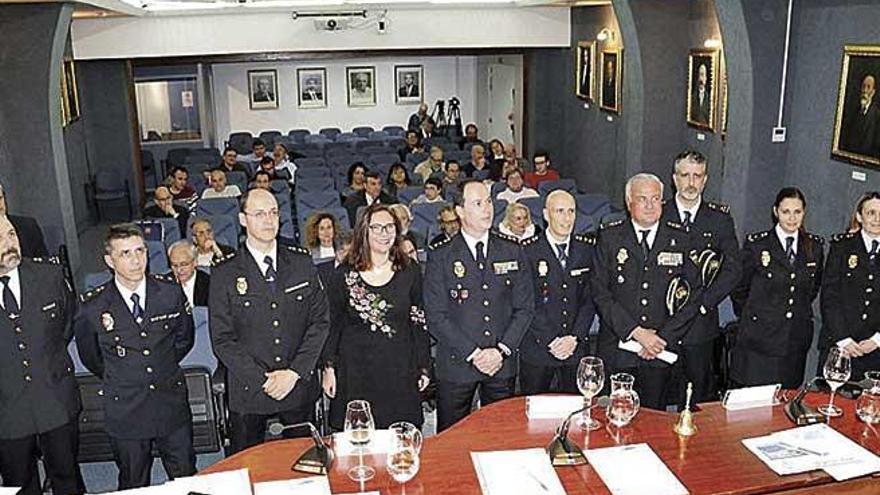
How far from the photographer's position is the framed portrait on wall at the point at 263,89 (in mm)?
19047

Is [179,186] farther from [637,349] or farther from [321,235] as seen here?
[637,349]

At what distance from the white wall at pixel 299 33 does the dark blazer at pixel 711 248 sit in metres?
9.19

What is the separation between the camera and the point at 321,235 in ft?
19.6

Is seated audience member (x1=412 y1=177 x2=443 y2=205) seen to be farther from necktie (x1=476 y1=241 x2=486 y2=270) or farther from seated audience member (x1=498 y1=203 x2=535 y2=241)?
necktie (x1=476 y1=241 x2=486 y2=270)

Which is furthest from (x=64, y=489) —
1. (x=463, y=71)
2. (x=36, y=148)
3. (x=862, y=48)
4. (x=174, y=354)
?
(x=463, y=71)

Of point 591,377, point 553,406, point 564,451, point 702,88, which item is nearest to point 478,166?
point 702,88

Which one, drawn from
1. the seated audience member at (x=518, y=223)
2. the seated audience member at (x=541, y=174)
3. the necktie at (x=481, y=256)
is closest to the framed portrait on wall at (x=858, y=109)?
the seated audience member at (x=518, y=223)

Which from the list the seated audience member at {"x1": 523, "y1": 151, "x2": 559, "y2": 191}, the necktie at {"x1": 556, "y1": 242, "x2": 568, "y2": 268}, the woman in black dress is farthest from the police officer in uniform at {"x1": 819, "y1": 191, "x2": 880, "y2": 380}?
the seated audience member at {"x1": 523, "y1": 151, "x2": 559, "y2": 191}

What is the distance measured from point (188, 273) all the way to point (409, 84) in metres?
15.5

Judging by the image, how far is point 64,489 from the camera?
3.81 m

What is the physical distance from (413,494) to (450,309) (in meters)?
1.56

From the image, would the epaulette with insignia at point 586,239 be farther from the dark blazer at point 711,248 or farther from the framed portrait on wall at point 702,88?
the framed portrait on wall at point 702,88

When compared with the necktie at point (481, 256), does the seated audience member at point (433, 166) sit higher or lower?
lower

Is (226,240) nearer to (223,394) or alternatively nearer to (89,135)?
(223,394)
